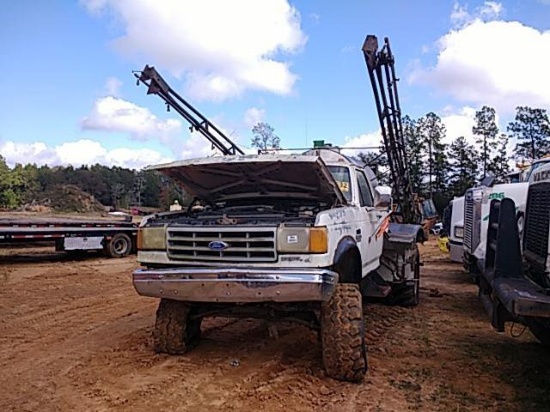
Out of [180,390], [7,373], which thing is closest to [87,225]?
[7,373]

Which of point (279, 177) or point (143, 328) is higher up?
point (279, 177)

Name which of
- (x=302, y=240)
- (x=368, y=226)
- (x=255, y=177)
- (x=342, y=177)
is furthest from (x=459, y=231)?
(x=302, y=240)

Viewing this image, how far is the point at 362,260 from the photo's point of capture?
5797 millimetres

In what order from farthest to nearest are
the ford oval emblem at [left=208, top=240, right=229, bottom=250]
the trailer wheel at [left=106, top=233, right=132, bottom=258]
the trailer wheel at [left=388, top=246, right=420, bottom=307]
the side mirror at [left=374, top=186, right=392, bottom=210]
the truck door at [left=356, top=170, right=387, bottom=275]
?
the trailer wheel at [left=106, top=233, right=132, bottom=258]
the trailer wheel at [left=388, top=246, right=420, bottom=307]
the side mirror at [left=374, top=186, right=392, bottom=210]
the truck door at [left=356, top=170, right=387, bottom=275]
the ford oval emblem at [left=208, top=240, right=229, bottom=250]

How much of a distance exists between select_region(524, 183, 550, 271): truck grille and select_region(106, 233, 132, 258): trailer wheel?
12445 millimetres

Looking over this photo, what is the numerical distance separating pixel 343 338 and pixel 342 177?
2264 millimetres

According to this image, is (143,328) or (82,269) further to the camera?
(82,269)

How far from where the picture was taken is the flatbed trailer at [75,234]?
13.0m

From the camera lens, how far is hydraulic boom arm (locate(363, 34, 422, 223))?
1562 centimetres

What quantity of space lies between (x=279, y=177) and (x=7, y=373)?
10.6ft

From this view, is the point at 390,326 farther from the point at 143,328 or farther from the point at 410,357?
the point at 143,328

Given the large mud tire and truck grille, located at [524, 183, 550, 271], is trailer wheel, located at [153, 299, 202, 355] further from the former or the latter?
truck grille, located at [524, 183, 550, 271]

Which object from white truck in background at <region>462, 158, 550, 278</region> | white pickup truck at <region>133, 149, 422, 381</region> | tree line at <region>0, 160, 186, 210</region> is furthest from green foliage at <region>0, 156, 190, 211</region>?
white pickup truck at <region>133, 149, 422, 381</region>

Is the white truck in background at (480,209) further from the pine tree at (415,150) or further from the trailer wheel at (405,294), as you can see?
the pine tree at (415,150)
